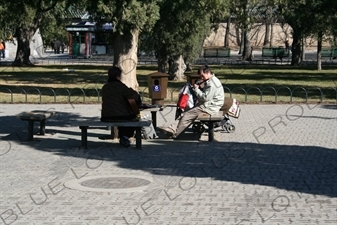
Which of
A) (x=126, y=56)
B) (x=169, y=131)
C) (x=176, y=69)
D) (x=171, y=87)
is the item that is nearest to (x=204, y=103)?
(x=169, y=131)

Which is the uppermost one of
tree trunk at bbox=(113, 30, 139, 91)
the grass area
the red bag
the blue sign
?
tree trunk at bbox=(113, 30, 139, 91)

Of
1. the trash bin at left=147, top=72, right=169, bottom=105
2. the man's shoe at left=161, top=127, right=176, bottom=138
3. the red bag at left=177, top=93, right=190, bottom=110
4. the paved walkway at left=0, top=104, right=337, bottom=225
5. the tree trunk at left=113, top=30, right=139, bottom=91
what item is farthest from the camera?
the trash bin at left=147, top=72, right=169, bottom=105

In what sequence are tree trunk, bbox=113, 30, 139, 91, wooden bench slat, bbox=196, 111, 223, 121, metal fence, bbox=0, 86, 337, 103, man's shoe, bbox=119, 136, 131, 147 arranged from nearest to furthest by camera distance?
man's shoe, bbox=119, 136, 131, 147, wooden bench slat, bbox=196, 111, 223, 121, tree trunk, bbox=113, 30, 139, 91, metal fence, bbox=0, 86, 337, 103

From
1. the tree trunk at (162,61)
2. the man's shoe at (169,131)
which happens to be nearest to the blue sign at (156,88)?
the man's shoe at (169,131)

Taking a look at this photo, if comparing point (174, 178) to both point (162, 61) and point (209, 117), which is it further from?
point (162, 61)

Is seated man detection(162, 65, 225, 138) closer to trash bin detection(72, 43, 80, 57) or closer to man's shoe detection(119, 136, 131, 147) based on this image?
man's shoe detection(119, 136, 131, 147)

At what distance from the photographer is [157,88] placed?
706 inches

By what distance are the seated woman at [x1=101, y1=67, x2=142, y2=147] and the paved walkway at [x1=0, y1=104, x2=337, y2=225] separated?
13.7 inches

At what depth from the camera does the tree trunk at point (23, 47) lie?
54.5m

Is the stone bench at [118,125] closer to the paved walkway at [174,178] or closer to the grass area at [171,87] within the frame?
the paved walkway at [174,178]

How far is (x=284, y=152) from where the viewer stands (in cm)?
1434

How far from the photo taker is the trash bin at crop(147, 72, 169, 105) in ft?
58.8

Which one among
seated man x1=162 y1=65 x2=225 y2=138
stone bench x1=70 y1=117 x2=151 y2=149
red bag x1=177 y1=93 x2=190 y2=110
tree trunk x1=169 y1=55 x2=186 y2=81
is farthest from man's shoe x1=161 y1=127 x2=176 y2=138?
tree trunk x1=169 y1=55 x2=186 y2=81

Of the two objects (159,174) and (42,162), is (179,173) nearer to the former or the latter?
(159,174)
